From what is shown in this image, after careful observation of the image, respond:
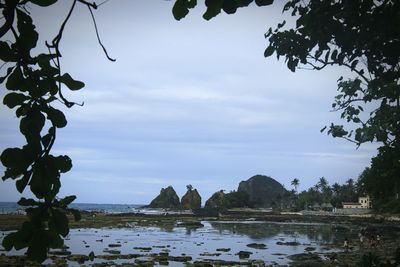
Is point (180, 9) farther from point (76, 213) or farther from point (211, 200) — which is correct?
point (211, 200)

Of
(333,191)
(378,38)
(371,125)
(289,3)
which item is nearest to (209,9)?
(378,38)

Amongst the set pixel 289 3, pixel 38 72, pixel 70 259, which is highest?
pixel 289 3

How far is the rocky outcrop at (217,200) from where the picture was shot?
12294cm

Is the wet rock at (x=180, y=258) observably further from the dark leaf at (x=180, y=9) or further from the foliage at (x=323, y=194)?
the foliage at (x=323, y=194)

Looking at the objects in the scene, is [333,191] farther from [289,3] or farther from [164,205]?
[289,3]

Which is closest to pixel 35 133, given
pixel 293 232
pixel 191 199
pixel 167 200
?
pixel 293 232

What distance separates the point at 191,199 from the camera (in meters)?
138

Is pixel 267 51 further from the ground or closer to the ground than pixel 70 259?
further from the ground

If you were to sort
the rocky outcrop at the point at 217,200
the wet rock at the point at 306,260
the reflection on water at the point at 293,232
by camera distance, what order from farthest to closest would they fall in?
the rocky outcrop at the point at 217,200
the reflection on water at the point at 293,232
the wet rock at the point at 306,260

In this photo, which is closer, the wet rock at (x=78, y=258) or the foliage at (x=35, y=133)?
the foliage at (x=35, y=133)

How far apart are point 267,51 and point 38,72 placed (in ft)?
9.00

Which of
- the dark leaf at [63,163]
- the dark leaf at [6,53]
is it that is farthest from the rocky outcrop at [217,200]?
the dark leaf at [6,53]

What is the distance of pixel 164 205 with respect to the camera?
152m

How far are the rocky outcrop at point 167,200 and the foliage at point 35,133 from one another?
479ft
